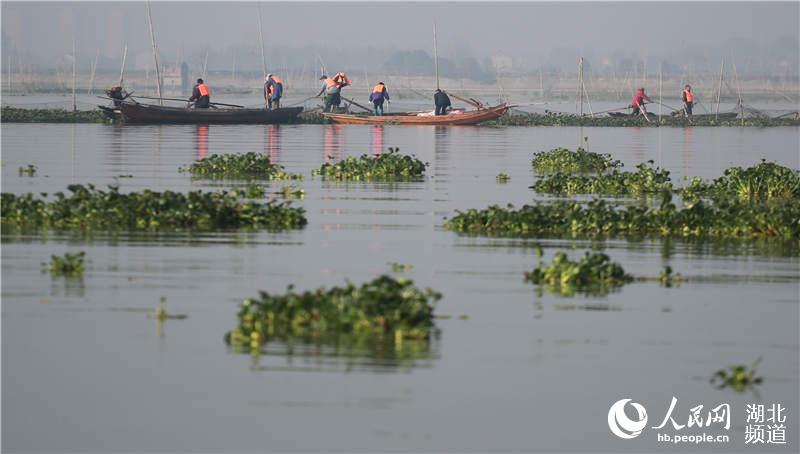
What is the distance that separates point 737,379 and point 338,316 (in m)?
3.39

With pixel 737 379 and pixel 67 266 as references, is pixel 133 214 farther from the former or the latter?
pixel 737 379

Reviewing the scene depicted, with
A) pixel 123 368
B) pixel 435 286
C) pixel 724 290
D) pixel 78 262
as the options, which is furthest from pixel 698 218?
pixel 123 368

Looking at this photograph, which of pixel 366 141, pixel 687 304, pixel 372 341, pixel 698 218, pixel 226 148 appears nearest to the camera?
pixel 372 341

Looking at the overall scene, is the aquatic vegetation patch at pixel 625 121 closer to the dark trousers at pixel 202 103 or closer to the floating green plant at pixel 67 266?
the dark trousers at pixel 202 103

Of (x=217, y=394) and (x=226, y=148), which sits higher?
(x=226, y=148)

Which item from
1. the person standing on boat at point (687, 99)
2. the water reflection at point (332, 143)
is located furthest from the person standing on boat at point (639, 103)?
the water reflection at point (332, 143)

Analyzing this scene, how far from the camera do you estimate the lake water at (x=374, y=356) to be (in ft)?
34.9

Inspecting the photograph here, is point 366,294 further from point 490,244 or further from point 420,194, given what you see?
point 420,194

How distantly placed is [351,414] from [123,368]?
7.07 ft

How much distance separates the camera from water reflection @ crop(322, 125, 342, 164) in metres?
39.9

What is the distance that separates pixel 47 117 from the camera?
61.0 meters

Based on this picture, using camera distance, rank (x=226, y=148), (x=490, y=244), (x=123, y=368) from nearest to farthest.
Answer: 1. (x=123, y=368)
2. (x=490, y=244)
3. (x=226, y=148)

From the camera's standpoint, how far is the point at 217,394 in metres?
11.2

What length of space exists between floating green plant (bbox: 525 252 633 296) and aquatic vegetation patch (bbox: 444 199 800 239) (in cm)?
423
